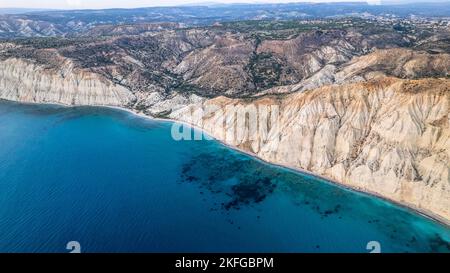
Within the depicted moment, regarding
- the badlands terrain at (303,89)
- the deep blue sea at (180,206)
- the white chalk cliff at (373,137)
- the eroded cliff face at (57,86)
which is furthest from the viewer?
the eroded cliff face at (57,86)

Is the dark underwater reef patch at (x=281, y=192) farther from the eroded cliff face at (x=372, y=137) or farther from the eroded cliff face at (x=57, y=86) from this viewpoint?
the eroded cliff face at (x=57, y=86)

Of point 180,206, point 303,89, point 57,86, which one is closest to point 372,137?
point 180,206

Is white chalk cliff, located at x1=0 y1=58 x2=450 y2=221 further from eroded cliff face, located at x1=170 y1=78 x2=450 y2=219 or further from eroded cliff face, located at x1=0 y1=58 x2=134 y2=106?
eroded cliff face, located at x1=0 y1=58 x2=134 y2=106

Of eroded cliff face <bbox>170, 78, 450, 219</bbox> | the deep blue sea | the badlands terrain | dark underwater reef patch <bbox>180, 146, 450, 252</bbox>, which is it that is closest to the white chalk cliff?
eroded cliff face <bbox>170, 78, 450, 219</bbox>

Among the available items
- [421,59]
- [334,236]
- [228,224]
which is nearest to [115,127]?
[228,224]

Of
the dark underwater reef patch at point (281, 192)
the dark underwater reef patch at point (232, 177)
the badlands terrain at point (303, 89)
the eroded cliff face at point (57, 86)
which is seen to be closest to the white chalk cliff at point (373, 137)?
the badlands terrain at point (303, 89)

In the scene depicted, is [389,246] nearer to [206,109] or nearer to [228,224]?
[228,224]
